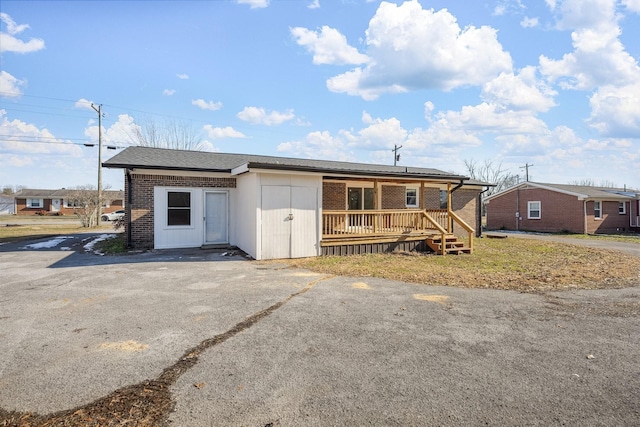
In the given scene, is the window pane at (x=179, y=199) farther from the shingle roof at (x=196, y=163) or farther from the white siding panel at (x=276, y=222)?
the white siding panel at (x=276, y=222)

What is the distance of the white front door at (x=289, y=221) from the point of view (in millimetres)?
10469

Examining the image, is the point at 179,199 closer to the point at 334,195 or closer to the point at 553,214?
the point at 334,195

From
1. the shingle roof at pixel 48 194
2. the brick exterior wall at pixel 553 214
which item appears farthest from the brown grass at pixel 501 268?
the shingle roof at pixel 48 194

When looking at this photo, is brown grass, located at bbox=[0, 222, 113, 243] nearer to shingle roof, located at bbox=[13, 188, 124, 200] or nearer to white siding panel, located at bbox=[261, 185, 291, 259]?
white siding panel, located at bbox=[261, 185, 291, 259]

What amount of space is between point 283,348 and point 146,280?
481 cm

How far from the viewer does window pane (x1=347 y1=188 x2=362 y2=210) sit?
51.8 ft

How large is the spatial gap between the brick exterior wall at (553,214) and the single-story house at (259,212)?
14.7 metres

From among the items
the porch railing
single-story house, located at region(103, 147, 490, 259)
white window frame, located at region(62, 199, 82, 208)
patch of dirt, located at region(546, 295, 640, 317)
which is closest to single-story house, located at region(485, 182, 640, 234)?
single-story house, located at region(103, 147, 490, 259)

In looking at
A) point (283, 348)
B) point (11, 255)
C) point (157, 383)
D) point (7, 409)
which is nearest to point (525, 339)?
point (283, 348)

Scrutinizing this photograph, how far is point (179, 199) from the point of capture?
12.6 m

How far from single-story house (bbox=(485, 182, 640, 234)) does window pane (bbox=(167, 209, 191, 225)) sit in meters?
24.3

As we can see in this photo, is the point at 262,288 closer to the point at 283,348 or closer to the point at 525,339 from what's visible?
the point at 283,348

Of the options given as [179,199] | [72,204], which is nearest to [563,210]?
[179,199]

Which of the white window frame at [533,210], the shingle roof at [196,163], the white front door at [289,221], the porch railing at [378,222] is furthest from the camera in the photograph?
the white window frame at [533,210]
